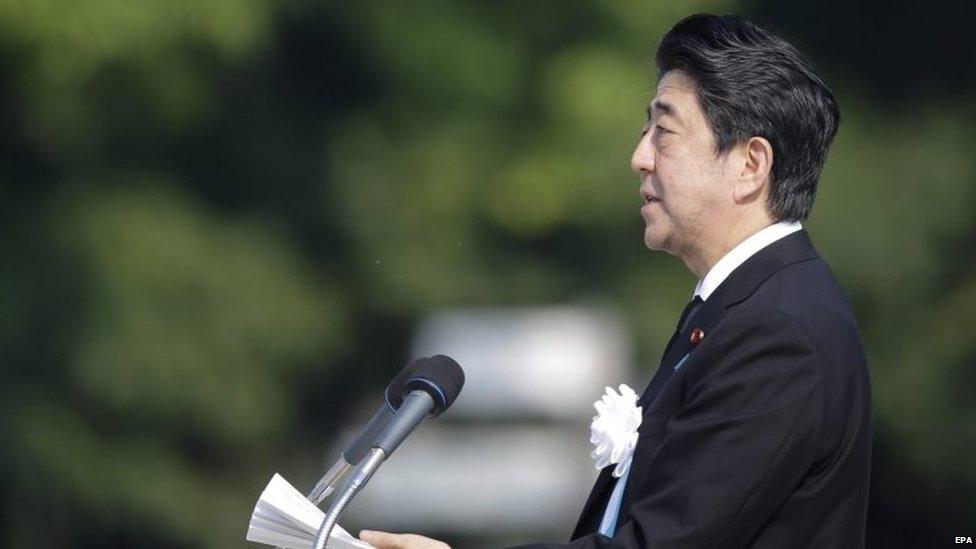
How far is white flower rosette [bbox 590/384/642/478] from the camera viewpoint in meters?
2.07

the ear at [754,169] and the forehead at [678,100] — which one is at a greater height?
the forehead at [678,100]

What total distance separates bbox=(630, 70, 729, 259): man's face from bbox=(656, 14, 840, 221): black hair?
0.8 inches

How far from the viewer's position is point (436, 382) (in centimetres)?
200

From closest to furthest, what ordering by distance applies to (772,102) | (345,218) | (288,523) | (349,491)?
(349,491) → (288,523) → (772,102) → (345,218)

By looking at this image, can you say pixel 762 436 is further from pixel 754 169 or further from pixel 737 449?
pixel 754 169

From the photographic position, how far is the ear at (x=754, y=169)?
206 centimetres

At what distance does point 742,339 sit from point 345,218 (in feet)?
12.6

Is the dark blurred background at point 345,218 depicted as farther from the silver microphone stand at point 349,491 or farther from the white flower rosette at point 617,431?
the silver microphone stand at point 349,491

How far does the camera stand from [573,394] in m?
5.98

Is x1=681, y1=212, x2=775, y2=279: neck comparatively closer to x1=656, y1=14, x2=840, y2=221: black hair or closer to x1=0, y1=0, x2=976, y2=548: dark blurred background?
x1=656, y1=14, x2=840, y2=221: black hair

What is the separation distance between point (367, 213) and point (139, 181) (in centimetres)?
80

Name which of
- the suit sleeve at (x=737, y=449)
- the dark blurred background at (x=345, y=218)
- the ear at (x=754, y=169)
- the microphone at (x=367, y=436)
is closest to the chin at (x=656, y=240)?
the ear at (x=754, y=169)

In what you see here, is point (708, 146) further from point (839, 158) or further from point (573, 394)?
point (573, 394)

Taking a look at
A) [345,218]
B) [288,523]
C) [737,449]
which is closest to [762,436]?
[737,449]
